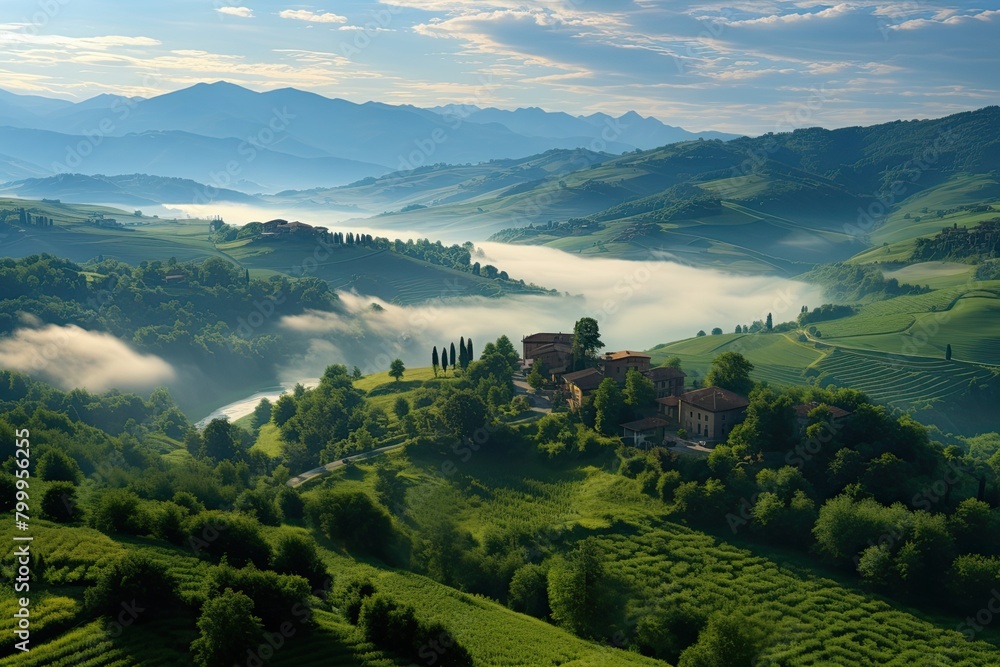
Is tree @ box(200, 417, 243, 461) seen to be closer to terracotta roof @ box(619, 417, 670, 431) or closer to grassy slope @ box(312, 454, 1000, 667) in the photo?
grassy slope @ box(312, 454, 1000, 667)

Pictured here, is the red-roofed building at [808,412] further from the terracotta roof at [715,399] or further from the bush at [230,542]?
the bush at [230,542]

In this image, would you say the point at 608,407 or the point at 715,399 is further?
the point at 608,407

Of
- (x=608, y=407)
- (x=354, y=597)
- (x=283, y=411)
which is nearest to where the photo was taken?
(x=354, y=597)

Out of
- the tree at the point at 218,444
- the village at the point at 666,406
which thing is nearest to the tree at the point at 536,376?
the village at the point at 666,406

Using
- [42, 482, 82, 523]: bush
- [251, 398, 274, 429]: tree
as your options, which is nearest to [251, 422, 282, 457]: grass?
[251, 398, 274, 429]: tree

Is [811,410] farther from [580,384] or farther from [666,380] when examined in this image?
[580,384]

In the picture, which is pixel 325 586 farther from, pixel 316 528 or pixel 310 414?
pixel 310 414

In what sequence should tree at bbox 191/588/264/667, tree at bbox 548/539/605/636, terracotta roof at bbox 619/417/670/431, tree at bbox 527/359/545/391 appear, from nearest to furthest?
tree at bbox 191/588/264/667 < tree at bbox 548/539/605/636 < terracotta roof at bbox 619/417/670/431 < tree at bbox 527/359/545/391

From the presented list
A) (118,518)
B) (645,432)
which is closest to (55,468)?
(118,518)
